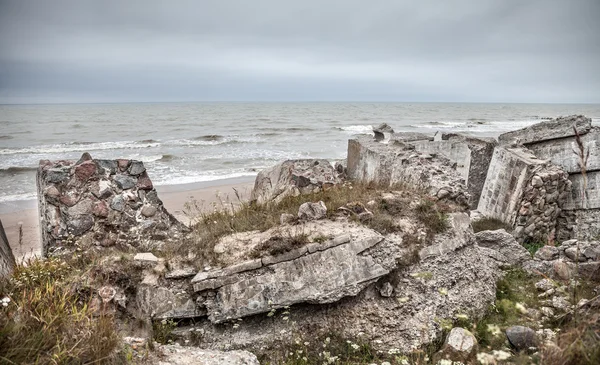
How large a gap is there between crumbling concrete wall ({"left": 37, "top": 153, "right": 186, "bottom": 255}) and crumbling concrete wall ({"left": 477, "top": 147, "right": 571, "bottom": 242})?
6.14 meters

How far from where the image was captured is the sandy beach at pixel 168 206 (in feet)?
26.7

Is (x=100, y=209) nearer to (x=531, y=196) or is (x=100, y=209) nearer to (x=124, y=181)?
(x=124, y=181)

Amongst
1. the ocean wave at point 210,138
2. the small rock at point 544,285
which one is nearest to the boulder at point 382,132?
the small rock at point 544,285

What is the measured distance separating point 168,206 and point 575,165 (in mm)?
9975

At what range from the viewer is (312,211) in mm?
4777

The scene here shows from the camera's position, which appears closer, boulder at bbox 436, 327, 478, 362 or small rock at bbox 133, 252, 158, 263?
boulder at bbox 436, 327, 478, 362

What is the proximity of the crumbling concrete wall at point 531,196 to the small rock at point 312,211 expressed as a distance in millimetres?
4647

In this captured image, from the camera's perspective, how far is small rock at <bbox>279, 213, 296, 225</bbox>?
4684 mm

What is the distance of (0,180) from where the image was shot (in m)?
14.5

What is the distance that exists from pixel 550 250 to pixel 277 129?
30.5m

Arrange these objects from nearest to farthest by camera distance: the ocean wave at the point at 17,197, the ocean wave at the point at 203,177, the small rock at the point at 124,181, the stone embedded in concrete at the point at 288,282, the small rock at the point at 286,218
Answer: the stone embedded in concrete at the point at 288,282 < the small rock at the point at 286,218 < the small rock at the point at 124,181 < the ocean wave at the point at 17,197 < the ocean wave at the point at 203,177

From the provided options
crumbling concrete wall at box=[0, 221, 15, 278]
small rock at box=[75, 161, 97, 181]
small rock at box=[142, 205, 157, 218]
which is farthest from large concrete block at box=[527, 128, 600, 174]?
crumbling concrete wall at box=[0, 221, 15, 278]

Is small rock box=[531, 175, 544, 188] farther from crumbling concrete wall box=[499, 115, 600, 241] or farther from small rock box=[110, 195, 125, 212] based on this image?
small rock box=[110, 195, 125, 212]

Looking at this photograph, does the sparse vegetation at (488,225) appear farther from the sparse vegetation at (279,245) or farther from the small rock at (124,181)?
the small rock at (124,181)
